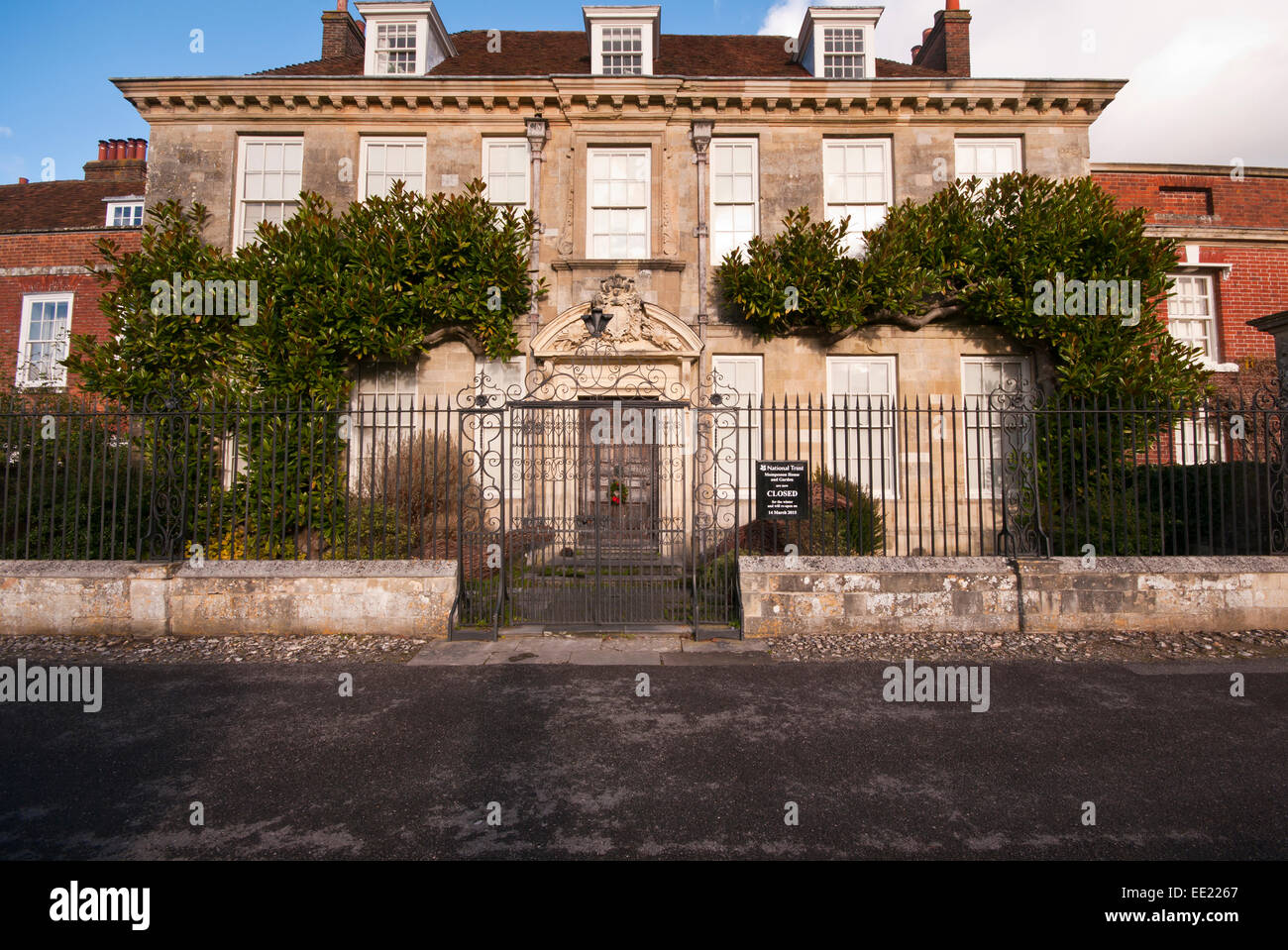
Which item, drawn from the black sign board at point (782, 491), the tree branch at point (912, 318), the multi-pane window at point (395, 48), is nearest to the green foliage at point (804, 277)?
the tree branch at point (912, 318)

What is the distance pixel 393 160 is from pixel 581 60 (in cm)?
487

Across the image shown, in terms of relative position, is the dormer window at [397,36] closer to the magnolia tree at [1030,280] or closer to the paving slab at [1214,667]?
the magnolia tree at [1030,280]

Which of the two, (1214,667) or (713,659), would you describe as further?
(713,659)

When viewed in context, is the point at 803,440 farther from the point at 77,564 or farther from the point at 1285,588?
the point at 77,564

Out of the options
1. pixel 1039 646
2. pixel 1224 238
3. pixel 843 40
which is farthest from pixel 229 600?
pixel 1224 238

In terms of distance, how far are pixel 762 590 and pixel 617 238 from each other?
803 centimetres

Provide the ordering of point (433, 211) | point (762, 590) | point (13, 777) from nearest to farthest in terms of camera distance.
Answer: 1. point (13, 777)
2. point (762, 590)
3. point (433, 211)

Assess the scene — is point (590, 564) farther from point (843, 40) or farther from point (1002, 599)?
point (843, 40)

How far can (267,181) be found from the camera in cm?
1268

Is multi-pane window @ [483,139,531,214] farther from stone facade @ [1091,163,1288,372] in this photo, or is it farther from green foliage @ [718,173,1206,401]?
stone facade @ [1091,163,1288,372]

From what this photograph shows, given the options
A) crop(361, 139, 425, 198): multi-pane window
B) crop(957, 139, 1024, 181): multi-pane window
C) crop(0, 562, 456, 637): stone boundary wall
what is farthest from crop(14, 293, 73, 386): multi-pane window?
crop(957, 139, 1024, 181): multi-pane window

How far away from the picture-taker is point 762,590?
7.28 metres

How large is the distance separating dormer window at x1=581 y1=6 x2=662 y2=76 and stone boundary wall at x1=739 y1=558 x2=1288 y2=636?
10.9m
